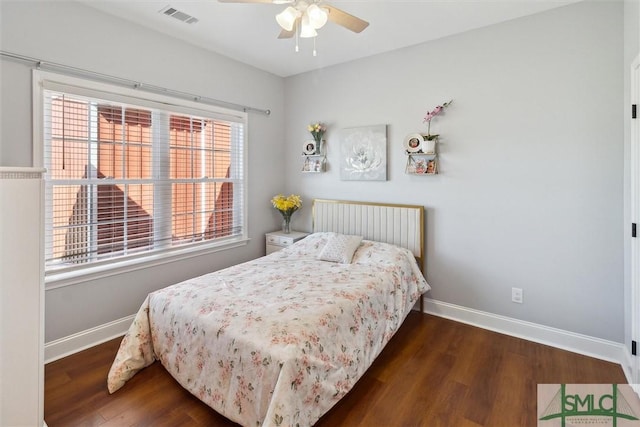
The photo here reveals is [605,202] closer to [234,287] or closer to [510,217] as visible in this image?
[510,217]

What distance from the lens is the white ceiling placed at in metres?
2.48

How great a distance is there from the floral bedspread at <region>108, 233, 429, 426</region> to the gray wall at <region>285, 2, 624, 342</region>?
2.91ft

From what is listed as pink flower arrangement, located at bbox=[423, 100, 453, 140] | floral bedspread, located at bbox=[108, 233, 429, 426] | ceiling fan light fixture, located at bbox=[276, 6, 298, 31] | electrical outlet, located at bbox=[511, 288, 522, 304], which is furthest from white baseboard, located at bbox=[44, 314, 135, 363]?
electrical outlet, located at bbox=[511, 288, 522, 304]

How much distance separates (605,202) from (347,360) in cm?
227

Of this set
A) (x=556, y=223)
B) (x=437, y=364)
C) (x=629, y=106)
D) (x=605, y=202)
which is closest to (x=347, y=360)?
Answer: (x=437, y=364)

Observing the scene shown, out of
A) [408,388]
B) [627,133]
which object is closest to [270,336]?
[408,388]

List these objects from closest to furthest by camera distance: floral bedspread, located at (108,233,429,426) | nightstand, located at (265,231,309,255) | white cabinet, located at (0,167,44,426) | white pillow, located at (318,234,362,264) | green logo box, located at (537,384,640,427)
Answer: white cabinet, located at (0,167,44,426)
floral bedspread, located at (108,233,429,426)
green logo box, located at (537,384,640,427)
white pillow, located at (318,234,362,264)
nightstand, located at (265,231,309,255)

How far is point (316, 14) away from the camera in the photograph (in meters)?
1.83

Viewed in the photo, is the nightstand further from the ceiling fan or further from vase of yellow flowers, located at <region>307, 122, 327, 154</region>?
the ceiling fan

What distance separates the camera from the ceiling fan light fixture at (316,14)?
1818 mm

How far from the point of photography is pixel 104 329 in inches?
106

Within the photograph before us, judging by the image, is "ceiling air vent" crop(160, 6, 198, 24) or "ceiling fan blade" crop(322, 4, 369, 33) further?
"ceiling air vent" crop(160, 6, 198, 24)

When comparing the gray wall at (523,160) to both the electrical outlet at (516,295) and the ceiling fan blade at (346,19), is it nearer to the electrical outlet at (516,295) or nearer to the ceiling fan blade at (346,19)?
the electrical outlet at (516,295)

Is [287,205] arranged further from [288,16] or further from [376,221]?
[288,16]
